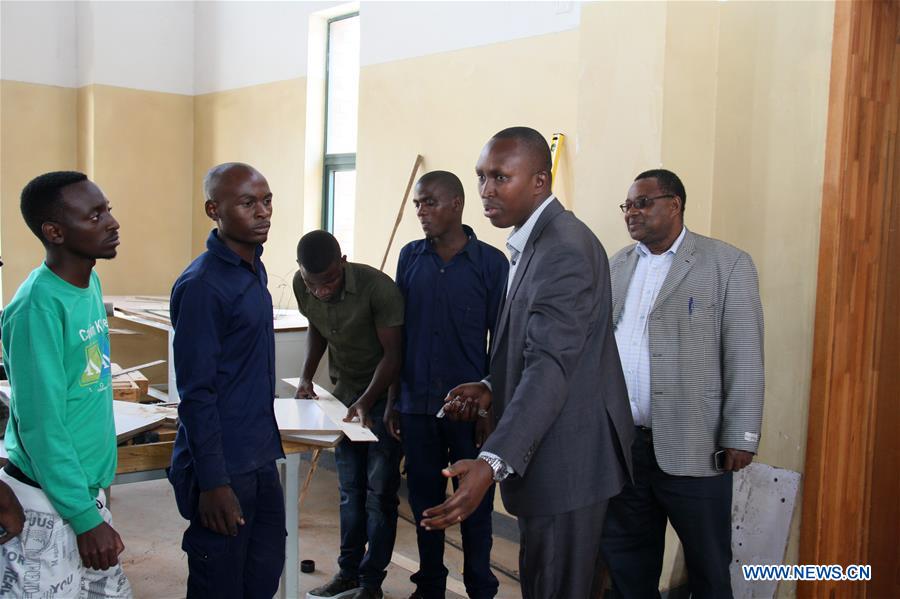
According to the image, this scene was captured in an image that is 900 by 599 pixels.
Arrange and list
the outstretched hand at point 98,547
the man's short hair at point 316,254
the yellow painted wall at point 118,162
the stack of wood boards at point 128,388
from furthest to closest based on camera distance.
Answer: the yellow painted wall at point 118,162, the stack of wood boards at point 128,388, the man's short hair at point 316,254, the outstretched hand at point 98,547

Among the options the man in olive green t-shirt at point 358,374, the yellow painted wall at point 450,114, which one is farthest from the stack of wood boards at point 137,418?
the yellow painted wall at point 450,114

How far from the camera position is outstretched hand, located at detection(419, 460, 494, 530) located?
1679 millimetres

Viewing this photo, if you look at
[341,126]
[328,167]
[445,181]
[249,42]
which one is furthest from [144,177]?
[445,181]

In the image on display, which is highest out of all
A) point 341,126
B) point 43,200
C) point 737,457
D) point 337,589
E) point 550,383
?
point 341,126

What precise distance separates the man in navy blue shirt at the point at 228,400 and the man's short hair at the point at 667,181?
1.29 metres

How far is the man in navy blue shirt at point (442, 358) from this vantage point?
123 inches

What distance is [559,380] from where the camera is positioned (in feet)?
6.18

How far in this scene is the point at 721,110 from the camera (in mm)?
3121

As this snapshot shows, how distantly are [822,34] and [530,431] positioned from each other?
6.47ft

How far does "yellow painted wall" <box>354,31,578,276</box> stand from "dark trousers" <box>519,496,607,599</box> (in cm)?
219

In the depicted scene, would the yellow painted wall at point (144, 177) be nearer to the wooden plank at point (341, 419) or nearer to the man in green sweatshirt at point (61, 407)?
the wooden plank at point (341, 419)

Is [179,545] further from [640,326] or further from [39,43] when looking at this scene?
[39,43]

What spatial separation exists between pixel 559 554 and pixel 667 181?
1.34 m

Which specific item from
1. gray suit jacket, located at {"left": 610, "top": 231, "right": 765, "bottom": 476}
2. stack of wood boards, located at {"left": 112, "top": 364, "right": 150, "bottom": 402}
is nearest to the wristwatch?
gray suit jacket, located at {"left": 610, "top": 231, "right": 765, "bottom": 476}
